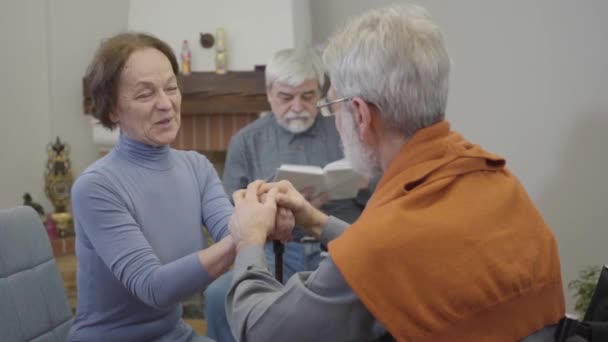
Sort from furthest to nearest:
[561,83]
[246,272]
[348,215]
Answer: [561,83]
[348,215]
[246,272]

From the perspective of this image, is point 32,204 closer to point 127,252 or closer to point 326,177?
point 326,177

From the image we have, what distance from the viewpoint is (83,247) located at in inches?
65.5

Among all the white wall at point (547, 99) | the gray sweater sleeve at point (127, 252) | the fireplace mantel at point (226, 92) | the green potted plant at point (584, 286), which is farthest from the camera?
the fireplace mantel at point (226, 92)

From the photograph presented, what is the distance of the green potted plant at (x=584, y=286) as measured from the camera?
2709 millimetres

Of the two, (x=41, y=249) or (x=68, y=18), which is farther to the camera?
(x=68, y=18)

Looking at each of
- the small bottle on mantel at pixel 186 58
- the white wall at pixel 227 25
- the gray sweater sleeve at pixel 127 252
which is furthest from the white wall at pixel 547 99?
the gray sweater sleeve at pixel 127 252

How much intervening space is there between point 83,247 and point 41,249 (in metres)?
0.12

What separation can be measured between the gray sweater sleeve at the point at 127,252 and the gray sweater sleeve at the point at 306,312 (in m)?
0.35

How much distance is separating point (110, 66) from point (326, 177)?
0.85 metres

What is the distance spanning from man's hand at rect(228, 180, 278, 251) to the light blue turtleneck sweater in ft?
0.60

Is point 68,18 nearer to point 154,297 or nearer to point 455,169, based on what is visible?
point 154,297

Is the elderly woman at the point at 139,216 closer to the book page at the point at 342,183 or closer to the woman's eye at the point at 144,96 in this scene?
the woman's eye at the point at 144,96

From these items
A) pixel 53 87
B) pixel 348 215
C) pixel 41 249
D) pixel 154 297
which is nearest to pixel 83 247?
Answer: pixel 41 249

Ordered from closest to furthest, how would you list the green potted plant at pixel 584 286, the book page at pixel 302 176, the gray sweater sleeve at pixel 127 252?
the gray sweater sleeve at pixel 127 252, the book page at pixel 302 176, the green potted plant at pixel 584 286
